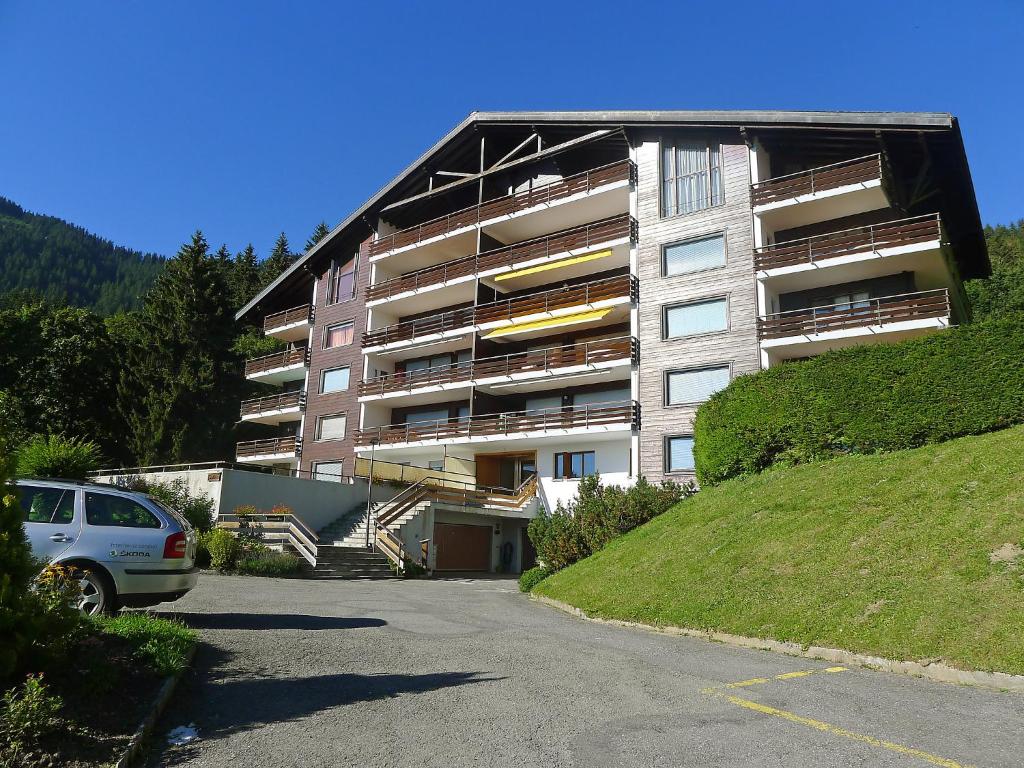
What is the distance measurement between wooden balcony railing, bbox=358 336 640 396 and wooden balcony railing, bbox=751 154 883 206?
767 centimetres

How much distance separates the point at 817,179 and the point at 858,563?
1922 cm

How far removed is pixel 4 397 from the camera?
41.4 metres

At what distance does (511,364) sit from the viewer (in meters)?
33.4

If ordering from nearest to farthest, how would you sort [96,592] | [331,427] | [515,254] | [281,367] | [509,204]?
[96,592] → [515,254] → [509,204] → [331,427] → [281,367]

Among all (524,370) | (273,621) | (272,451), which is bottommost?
(273,621)

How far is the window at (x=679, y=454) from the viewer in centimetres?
2773

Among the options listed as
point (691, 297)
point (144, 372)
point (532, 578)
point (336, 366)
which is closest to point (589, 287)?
point (691, 297)

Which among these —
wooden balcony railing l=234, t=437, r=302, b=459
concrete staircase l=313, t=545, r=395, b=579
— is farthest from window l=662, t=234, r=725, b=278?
wooden balcony railing l=234, t=437, r=302, b=459

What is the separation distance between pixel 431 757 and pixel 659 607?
897 cm

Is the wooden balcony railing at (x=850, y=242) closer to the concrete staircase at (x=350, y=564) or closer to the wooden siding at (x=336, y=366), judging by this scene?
the concrete staircase at (x=350, y=564)

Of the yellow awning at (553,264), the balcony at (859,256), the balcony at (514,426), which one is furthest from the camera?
the yellow awning at (553,264)

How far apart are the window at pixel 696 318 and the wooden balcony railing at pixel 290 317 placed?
74.6ft

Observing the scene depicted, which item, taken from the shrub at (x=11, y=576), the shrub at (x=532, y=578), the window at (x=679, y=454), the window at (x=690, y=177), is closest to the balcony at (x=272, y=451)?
the window at (x=679, y=454)

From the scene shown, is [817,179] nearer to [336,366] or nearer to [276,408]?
[336,366]
